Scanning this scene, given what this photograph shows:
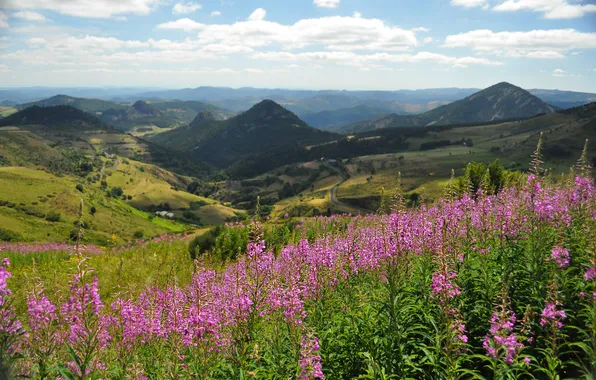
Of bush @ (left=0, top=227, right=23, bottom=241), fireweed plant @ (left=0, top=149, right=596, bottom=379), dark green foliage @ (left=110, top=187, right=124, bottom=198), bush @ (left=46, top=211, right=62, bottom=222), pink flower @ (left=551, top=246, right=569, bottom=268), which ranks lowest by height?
dark green foliage @ (left=110, top=187, right=124, bottom=198)

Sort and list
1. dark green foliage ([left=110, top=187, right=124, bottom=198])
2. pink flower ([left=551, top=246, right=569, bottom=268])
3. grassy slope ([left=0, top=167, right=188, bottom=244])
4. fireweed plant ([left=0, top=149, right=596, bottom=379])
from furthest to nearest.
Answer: dark green foliage ([left=110, top=187, right=124, bottom=198])
grassy slope ([left=0, top=167, right=188, bottom=244])
pink flower ([left=551, top=246, right=569, bottom=268])
fireweed plant ([left=0, top=149, right=596, bottom=379])

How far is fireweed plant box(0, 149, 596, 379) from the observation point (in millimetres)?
4621

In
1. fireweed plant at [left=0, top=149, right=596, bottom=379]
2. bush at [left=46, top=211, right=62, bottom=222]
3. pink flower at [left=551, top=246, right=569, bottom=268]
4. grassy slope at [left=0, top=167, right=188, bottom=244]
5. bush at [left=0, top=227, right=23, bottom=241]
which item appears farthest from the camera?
bush at [left=46, top=211, right=62, bottom=222]

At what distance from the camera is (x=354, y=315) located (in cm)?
668

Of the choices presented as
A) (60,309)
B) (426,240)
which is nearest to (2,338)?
(60,309)

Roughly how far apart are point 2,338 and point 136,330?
213 centimetres

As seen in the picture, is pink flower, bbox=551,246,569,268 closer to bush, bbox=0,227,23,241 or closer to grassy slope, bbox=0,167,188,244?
grassy slope, bbox=0,167,188,244

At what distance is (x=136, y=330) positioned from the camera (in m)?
5.78

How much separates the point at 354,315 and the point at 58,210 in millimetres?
133250

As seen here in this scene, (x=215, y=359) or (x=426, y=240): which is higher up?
(x=426, y=240)

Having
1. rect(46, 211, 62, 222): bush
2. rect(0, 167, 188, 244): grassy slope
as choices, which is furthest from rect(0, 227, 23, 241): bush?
rect(46, 211, 62, 222): bush

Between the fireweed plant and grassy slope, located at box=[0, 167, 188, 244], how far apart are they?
319 feet

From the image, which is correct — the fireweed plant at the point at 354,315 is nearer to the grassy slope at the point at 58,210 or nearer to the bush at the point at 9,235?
the bush at the point at 9,235

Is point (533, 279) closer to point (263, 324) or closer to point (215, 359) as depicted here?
point (263, 324)
